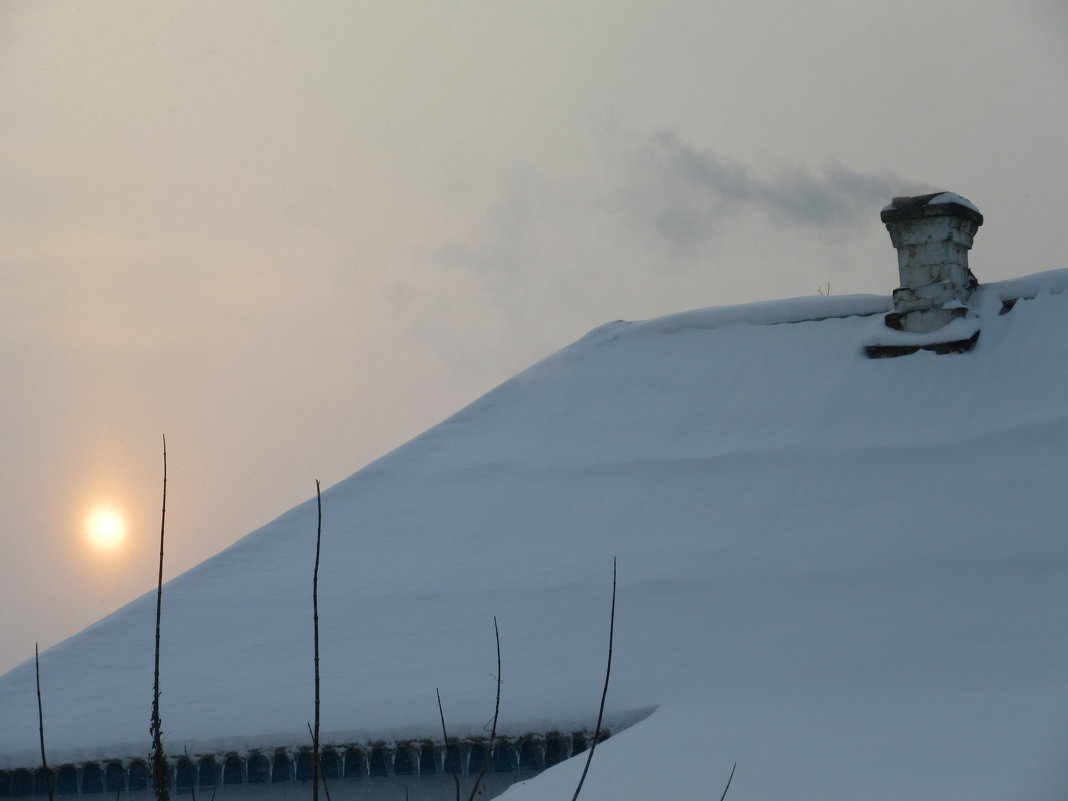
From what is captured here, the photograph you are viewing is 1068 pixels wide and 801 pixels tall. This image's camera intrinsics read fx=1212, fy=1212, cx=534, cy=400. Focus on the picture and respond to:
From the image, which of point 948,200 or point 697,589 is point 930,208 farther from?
point 697,589

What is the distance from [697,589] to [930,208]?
4.71 meters

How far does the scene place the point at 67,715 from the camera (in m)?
8.34

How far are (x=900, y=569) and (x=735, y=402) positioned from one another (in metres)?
3.11

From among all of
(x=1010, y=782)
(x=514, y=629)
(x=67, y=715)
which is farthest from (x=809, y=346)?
(x=67, y=715)

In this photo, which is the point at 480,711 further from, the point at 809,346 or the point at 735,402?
the point at 809,346

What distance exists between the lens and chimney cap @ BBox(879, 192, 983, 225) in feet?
36.4

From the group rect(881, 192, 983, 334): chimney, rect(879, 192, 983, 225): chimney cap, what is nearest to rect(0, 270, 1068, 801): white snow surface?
rect(881, 192, 983, 334): chimney

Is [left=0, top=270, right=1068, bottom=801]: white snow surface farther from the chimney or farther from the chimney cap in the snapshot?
the chimney cap

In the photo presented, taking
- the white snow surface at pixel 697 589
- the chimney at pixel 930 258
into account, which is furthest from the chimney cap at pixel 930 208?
the white snow surface at pixel 697 589

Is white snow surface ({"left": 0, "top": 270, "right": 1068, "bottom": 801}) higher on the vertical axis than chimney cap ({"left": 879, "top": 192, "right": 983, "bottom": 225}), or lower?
lower

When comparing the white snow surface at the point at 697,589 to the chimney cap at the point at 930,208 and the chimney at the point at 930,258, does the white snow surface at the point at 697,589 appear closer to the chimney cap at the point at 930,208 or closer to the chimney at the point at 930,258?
the chimney at the point at 930,258

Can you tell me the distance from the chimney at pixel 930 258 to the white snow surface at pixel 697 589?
45 cm

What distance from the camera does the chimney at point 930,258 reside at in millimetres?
11078

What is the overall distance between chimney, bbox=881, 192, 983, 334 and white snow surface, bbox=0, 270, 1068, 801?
0.45 meters
